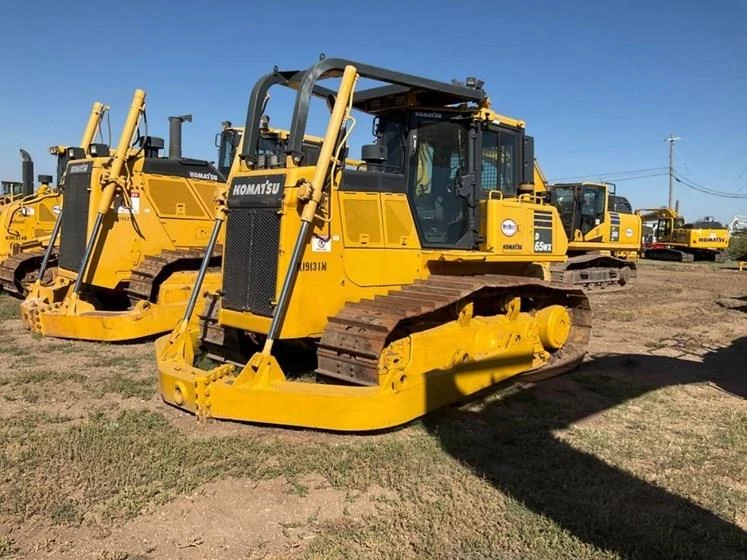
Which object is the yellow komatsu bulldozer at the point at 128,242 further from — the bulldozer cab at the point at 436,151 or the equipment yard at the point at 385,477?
the bulldozer cab at the point at 436,151

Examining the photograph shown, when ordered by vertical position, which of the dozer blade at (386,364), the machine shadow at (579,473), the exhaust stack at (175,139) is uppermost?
the exhaust stack at (175,139)

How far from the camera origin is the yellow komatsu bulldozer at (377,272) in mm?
5227

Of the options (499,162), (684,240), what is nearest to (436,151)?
(499,162)

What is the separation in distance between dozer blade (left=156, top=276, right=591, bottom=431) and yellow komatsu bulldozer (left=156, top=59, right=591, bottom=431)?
0.01 meters

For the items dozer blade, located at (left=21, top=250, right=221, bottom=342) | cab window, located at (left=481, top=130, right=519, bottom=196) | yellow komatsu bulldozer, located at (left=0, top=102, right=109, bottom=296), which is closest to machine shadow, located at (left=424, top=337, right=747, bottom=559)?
cab window, located at (left=481, top=130, right=519, bottom=196)

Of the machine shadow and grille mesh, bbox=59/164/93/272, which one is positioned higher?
grille mesh, bbox=59/164/93/272

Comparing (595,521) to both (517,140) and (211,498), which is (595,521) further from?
(517,140)

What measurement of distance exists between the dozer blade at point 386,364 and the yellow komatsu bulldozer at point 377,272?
0.05 feet

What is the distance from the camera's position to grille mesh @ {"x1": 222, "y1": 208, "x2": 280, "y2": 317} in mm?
5602

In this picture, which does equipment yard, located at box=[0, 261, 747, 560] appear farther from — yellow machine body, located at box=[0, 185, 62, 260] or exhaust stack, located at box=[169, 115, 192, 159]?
yellow machine body, located at box=[0, 185, 62, 260]

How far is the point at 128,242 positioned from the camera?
9.68m

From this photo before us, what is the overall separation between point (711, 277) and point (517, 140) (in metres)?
18.5

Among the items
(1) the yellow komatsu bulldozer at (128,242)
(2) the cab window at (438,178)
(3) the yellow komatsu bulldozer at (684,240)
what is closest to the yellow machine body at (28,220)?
(1) the yellow komatsu bulldozer at (128,242)

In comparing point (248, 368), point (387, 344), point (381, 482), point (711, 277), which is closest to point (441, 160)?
point (387, 344)
